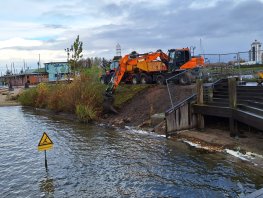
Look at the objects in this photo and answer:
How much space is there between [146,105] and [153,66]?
710cm

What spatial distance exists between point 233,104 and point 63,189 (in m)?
9.12

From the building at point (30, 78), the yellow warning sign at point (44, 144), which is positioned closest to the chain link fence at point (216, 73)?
the yellow warning sign at point (44, 144)

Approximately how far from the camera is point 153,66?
29688 millimetres

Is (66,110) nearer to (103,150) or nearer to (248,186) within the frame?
(103,150)

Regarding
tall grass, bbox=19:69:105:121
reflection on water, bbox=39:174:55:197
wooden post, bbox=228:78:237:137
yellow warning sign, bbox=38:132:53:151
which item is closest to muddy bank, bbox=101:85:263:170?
wooden post, bbox=228:78:237:137

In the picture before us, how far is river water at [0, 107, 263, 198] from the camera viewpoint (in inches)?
407

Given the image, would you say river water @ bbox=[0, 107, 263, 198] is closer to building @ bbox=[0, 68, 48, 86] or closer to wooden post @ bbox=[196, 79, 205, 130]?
wooden post @ bbox=[196, 79, 205, 130]

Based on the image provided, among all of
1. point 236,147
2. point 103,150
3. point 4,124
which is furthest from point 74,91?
point 236,147

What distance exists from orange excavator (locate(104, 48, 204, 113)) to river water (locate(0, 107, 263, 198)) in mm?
10180

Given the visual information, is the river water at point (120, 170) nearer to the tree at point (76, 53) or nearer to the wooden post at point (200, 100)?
the wooden post at point (200, 100)

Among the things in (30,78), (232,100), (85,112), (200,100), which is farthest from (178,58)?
(30,78)

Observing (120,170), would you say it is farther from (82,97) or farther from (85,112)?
(82,97)

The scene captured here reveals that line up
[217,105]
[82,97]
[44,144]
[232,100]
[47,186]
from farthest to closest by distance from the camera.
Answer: [82,97]
[217,105]
[232,100]
[44,144]
[47,186]

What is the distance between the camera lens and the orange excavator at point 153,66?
88.4 feet
